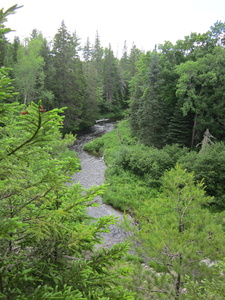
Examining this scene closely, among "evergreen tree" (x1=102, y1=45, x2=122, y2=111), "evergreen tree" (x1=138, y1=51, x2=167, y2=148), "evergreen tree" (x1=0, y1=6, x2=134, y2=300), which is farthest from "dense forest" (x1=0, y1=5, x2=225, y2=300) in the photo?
"evergreen tree" (x1=102, y1=45, x2=122, y2=111)

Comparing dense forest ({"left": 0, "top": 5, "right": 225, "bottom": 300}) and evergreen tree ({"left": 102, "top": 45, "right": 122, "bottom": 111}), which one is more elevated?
evergreen tree ({"left": 102, "top": 45, "right": 122, "bottom": 111})

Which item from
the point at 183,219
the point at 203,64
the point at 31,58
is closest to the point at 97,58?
the point at 31,58

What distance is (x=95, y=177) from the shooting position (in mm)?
18250

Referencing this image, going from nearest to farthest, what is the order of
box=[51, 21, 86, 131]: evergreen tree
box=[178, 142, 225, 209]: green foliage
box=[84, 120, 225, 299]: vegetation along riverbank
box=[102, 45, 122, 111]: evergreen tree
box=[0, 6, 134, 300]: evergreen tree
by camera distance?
box=[0, 6, 134, 300]: evergreen tree
box=[84, 120, 225, 299]: vegetation along riverbank
box=[178, 142, 225, 209]: green foliage
box=[51, 21, 86, 131]: evergreen tree
box=[102, 45, 122, 111]: evergreen tree

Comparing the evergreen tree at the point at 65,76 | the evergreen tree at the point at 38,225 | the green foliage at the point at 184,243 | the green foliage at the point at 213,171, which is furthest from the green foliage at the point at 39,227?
the evergreen tree at the point at 65,76

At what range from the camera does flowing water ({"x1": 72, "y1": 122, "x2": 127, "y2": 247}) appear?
1122cm

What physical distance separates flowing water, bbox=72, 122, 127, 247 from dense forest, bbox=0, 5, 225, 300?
845 mm

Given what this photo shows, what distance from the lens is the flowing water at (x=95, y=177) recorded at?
11219mm

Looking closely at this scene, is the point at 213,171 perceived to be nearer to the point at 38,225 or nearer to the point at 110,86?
the point at 38,225

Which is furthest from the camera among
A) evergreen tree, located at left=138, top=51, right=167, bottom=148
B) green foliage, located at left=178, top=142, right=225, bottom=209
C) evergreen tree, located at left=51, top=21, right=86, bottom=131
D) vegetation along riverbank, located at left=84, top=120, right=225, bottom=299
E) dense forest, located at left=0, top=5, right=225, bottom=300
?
evergreen tree, located at left=51, top=21, right=86, bottom=131

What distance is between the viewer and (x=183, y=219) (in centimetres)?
568

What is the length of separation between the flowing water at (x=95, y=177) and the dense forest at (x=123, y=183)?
0.85 m

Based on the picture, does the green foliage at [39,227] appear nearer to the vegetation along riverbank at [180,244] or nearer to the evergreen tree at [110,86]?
the vegetation along riverbank at [180,244]

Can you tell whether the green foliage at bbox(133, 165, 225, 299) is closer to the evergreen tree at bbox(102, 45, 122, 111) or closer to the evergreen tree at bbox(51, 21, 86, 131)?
the evergreen tree at bbox(51, 21, 86, 131)
